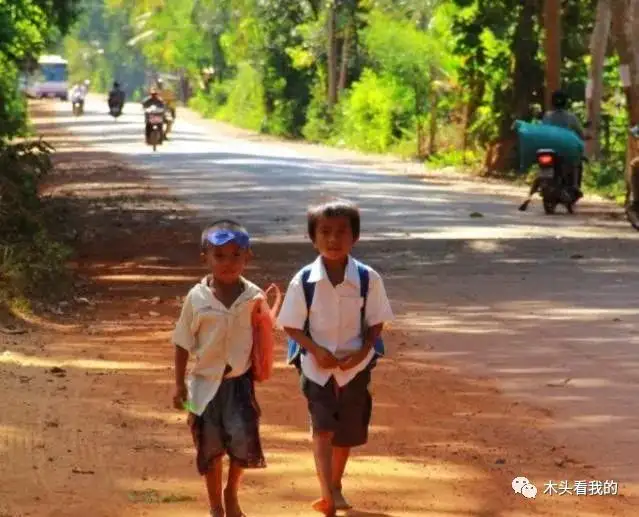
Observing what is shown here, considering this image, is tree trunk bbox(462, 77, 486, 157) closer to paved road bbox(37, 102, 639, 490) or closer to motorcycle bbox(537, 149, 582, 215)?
paved road bbox(37, 102, 639, 490)

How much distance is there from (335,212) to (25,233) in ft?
36.6

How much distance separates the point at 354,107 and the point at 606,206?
25.9m

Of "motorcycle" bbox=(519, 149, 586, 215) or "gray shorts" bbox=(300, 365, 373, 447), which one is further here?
"motorcycle" bbox=(519, 149, 586, 215)

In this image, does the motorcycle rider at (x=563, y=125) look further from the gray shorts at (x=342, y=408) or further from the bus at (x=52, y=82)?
the bus at (x=52, y=82)

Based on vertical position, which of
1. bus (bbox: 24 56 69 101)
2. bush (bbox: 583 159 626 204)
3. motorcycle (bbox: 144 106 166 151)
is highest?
bush (bbox: 583 159 626 204)

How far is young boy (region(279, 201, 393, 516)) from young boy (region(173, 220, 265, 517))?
214mm

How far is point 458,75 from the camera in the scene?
35.5 meters

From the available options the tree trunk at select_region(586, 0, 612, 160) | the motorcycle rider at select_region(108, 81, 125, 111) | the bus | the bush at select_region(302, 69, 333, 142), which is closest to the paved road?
the tree trunk at select_region(586, 0, 612, 160)

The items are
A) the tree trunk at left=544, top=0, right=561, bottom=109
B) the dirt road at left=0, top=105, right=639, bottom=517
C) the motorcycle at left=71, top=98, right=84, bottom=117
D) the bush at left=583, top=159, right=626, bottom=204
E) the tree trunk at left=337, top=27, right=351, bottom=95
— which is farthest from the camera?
the motorcycle at left=71, top=98, right=84, bottom=117

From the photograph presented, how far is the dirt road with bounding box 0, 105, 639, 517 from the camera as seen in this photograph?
23.8ft

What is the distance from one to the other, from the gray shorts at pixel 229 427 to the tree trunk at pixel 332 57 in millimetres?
45801

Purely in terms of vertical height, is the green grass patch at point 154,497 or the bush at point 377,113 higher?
the green grass patch at point 154,497

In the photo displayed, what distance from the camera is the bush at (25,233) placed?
13.9m

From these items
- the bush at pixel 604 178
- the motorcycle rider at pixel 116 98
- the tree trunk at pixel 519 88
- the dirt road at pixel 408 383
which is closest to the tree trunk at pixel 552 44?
the bush at pixel 604 178
